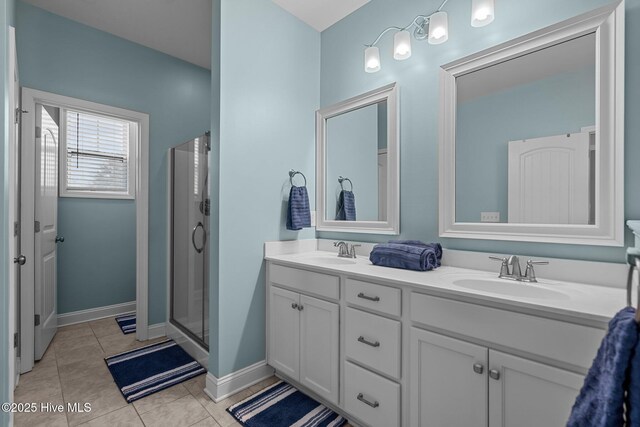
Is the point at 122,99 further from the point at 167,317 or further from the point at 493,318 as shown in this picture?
the point at 493,318

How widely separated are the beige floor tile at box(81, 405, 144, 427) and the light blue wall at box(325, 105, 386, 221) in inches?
68.5

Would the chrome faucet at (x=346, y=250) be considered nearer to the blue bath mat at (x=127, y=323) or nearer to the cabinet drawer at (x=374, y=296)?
the cabinet drawer at (x=374, y=296)

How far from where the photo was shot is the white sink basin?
125 cm

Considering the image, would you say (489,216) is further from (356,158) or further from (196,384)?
(196,384)

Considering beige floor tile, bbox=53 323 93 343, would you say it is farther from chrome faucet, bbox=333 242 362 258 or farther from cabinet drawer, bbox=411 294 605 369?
cabinet drawer, bbox=411 294 605 369

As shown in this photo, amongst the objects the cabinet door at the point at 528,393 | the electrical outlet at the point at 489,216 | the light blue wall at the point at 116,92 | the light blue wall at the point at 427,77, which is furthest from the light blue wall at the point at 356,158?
the light blue wall at the point at 116,92

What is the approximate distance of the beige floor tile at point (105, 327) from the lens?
2.82 m

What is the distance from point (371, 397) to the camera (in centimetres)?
147

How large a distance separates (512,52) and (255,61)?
1550mm

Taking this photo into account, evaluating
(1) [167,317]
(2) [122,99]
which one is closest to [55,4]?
(2) [122,99]

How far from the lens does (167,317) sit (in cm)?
281

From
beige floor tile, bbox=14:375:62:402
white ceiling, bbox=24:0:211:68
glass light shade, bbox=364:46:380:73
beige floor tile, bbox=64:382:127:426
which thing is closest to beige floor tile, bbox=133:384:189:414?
beige floor tile, bbox=64:382:127:426

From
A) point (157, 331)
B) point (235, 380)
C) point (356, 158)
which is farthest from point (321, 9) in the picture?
point (157, 331)

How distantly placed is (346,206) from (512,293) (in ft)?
4.10
